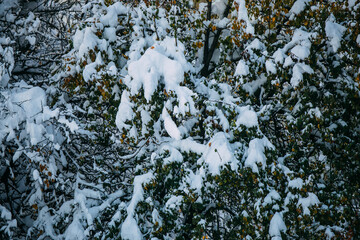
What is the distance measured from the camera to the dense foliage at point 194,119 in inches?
165

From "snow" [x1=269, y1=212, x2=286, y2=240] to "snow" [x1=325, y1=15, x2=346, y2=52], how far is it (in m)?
2.49

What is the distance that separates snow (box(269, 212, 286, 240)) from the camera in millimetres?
4141

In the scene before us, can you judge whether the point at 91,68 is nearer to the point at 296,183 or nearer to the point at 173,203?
the point at 173,203

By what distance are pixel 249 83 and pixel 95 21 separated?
271cm

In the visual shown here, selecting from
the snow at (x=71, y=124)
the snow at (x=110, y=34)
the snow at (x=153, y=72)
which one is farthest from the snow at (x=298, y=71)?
the snow at (x=71, y=124)

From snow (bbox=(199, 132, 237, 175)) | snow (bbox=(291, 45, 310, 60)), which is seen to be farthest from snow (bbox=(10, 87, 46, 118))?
snow (bbox=(291, 45, 310, 60))

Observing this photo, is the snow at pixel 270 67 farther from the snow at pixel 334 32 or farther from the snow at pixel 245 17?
the snow at pixel 334 32

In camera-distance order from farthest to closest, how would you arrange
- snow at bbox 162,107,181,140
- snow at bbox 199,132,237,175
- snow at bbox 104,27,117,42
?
1. snow at bbox 104,27,117,42
2. snow at bbox 199,132,237,175
3. snow at bbox 162,107,181,140

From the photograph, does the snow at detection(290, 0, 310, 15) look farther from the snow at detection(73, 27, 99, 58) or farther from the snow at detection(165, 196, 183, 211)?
the snow at detection(165, 196, 183, 211)

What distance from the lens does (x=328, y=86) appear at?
5.02 metres

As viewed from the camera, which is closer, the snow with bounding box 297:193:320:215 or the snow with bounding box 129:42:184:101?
the snow with bounding box 129:42:184:101

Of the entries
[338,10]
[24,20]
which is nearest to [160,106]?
[338,10]

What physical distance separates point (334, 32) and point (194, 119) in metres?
2.43

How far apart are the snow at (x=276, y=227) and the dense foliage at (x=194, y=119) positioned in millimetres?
15
